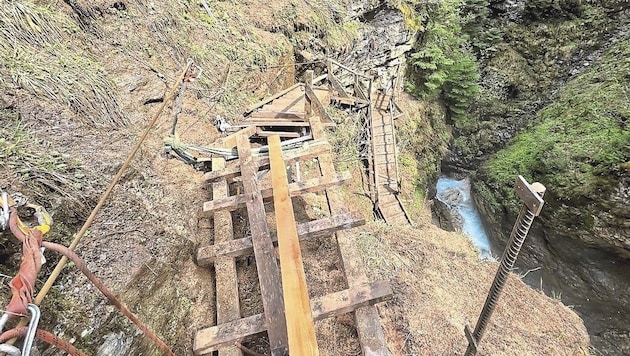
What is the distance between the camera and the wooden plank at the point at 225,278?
105 inches

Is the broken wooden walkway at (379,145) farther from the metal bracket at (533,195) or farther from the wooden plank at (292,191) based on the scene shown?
the metal bracket at (533,195)

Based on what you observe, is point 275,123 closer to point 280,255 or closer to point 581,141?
point 280,255

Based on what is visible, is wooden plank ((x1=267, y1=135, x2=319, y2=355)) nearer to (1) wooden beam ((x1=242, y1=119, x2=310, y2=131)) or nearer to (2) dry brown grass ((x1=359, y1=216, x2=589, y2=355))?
(2) dry brown grass ((x1=359, y1=216, x2=589, y2=355))

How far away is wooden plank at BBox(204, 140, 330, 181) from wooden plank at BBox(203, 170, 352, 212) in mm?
271

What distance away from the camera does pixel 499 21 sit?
14.7 meters

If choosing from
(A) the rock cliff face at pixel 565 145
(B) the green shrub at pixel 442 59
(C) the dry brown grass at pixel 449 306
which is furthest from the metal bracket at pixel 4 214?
(B) the green shrub at pixel 442 59

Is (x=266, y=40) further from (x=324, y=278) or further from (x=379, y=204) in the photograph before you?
(x=324, y=278)

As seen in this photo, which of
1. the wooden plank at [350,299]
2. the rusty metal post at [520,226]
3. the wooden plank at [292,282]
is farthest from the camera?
the wooden plank at [350,299]

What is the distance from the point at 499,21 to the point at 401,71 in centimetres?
526

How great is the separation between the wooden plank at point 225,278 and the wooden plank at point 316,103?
3.39 metres

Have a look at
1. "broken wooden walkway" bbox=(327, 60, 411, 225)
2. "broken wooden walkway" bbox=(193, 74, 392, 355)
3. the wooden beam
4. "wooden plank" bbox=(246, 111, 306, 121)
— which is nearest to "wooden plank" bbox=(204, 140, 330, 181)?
"broken wooden walkway" bbox=(193, 74, 392, 355)

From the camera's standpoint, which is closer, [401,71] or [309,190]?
[309,190]

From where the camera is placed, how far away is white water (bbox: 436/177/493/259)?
12297 millimetres

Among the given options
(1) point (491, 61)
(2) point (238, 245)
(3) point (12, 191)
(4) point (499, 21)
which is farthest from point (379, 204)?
(4) point (499, 21)
